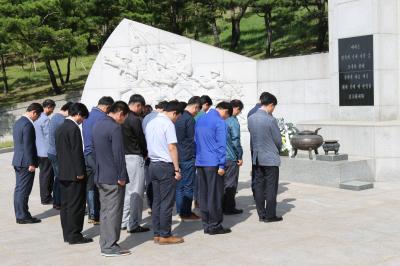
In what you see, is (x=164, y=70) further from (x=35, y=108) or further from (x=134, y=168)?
(x=134, y=168)

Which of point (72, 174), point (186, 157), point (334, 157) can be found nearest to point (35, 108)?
point (72, 174)

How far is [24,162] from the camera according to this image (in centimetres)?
686

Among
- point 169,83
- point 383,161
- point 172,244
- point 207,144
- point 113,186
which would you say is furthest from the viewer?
point 169,83

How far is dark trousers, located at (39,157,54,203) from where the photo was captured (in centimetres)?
838

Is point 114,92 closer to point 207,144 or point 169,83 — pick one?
point 169,83

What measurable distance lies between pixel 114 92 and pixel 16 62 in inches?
1119

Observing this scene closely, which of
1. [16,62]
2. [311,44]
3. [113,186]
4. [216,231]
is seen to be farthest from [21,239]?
[16,62]

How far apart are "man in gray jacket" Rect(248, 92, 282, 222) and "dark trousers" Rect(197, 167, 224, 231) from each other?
752 mm

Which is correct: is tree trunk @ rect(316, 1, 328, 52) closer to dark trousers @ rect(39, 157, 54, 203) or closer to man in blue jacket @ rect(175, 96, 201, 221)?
dark trousers @ rect(39, 157, 54, 203)

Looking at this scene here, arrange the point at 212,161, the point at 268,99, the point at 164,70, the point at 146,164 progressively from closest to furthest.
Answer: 1. the point at 212,161
2. the point at 146,164
3. the point at 268,99
4. the point at 164,70

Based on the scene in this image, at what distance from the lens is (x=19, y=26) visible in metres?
22.6

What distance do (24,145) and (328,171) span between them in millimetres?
5020

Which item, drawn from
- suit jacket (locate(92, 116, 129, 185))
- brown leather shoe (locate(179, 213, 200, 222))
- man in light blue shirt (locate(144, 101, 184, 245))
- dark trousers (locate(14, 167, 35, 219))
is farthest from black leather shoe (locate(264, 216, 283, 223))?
dark trousers (locate(14, 167, 35, 219))

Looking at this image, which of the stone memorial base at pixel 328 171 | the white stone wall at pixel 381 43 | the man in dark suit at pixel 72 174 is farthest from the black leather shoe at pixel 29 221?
the white stone wall at pixel 381 43
